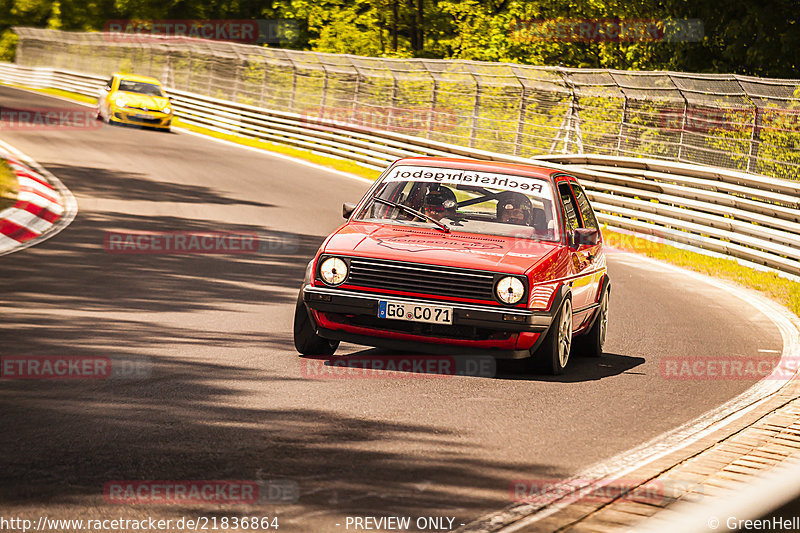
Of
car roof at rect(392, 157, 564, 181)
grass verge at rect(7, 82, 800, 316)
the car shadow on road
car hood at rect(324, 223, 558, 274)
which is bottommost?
grass verge at rect(7, 82, 800, 316)

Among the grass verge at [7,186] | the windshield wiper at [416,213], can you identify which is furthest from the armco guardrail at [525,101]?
the grass verge at [7,186]

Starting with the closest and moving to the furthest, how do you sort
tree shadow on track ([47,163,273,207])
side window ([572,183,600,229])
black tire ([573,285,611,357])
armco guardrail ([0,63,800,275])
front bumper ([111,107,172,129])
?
black tire ([573,285,611,357]), side window ([572,183,600,229]), armco guardrail ([0,63,800,275]), tree shadow on track ([47,163,273,207]), front bumper ([111,107,172,129])

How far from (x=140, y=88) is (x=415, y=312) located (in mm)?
28618

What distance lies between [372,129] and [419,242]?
2180 centimetres

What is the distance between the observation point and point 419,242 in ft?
26.4

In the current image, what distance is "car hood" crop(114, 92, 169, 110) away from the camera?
33.5 meters

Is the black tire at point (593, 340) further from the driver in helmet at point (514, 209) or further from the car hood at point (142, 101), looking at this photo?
the car hood at point (142, 101)

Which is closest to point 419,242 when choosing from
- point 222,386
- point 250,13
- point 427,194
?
point 427,194

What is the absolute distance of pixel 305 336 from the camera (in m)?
8.09

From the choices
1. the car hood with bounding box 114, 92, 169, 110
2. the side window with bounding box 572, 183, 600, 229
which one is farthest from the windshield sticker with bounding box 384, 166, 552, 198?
the car hood with bounding box 114, 92, 169, 110

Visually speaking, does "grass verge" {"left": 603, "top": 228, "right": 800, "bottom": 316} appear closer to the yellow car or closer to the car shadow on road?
the car shadow on road

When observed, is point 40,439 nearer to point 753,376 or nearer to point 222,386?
point 222,386

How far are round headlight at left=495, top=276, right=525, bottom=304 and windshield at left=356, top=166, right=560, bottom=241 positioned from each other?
3.27 feet

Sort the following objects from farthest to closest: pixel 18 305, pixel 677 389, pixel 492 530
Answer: pixel 18 305 < pixel 677 389 < pixel 492 530
